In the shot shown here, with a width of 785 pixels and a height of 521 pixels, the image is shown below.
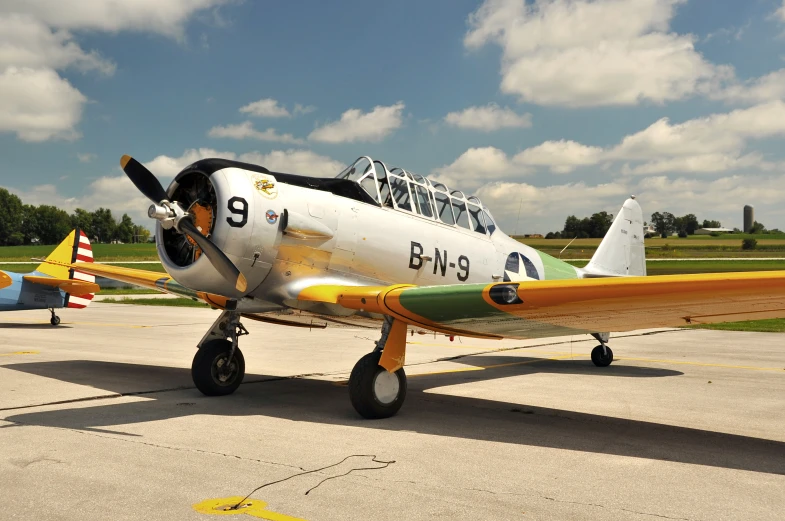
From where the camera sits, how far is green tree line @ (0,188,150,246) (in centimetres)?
10319

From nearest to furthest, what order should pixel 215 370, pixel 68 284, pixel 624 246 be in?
pixel 215 370, pixel 624 246, pixel 68 284

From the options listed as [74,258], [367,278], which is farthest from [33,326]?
[367,278]

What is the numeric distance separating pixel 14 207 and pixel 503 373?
136 metres

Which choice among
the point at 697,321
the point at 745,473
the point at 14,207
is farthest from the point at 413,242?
the point at 14,207

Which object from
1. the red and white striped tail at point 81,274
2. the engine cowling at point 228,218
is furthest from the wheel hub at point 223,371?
the red and white striped tail at point 81,274

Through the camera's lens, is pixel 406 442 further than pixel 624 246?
No

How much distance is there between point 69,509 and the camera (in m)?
3.72

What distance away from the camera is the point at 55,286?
58.5 ft

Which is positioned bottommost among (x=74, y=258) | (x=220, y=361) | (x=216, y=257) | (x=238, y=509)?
(x=238, y=509)

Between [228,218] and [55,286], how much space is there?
1377 centimetres

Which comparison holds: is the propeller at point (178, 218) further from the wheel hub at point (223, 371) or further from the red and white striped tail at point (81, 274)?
the red and white striped tail at point (81, 274)

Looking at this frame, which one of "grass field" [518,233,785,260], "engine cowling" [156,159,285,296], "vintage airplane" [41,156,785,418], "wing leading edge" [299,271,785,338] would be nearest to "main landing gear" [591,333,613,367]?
"vintage airplane" [41,156,785,418]

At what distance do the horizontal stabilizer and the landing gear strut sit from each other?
11.3 meters

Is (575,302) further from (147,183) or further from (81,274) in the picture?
(81,274)
